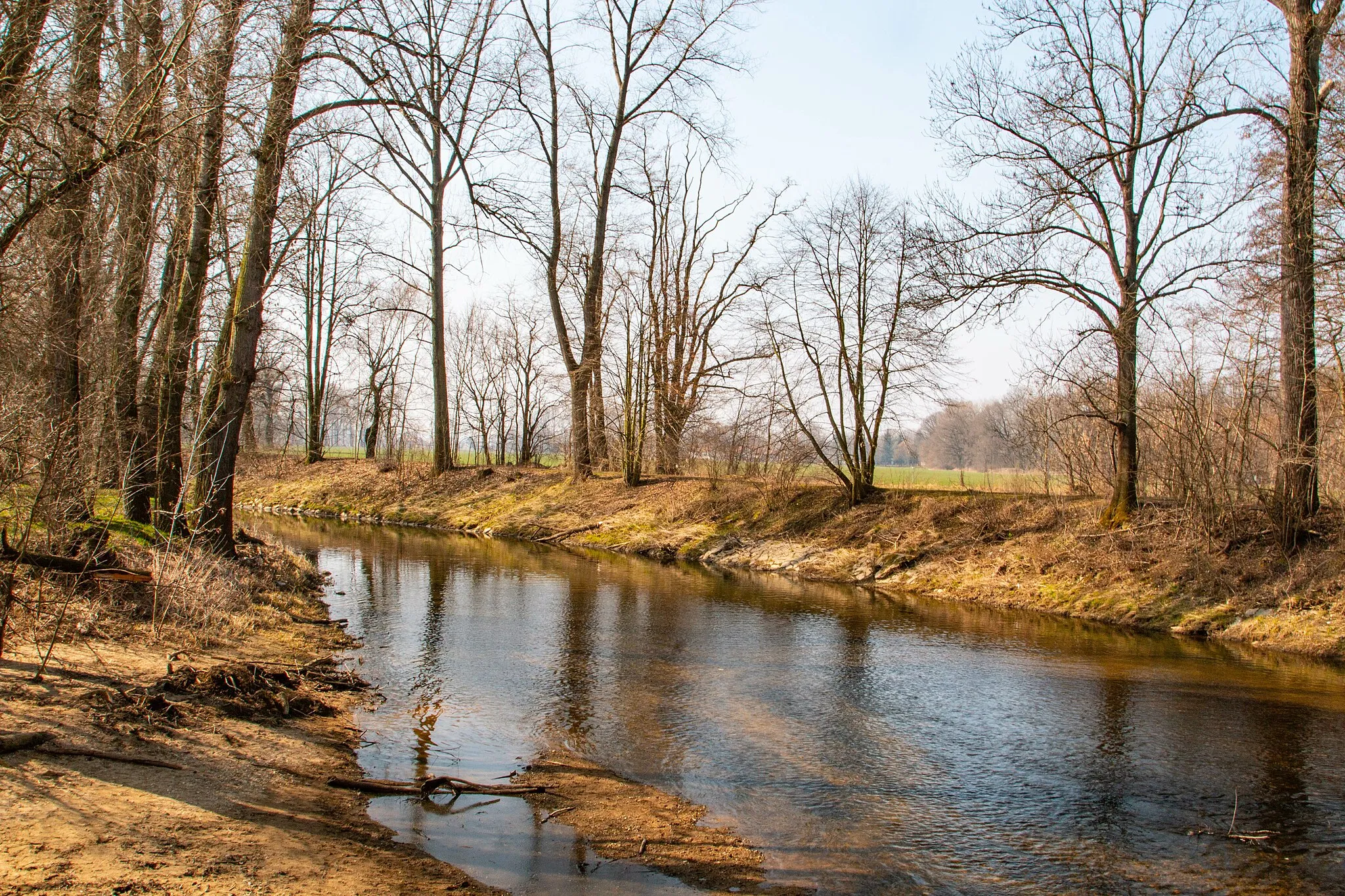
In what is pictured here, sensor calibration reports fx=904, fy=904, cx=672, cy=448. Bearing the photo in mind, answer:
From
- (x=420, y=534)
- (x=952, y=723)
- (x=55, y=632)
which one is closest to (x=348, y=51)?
(x=55, y=632)

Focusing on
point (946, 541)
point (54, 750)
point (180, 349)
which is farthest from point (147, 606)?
point (946, 541)

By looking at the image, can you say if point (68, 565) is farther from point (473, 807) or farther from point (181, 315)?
point (181, 315)

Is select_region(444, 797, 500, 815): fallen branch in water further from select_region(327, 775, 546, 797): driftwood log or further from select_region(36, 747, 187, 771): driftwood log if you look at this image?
select_region(36, 747, 187, 771): driftwood log

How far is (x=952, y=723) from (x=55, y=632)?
7.56m

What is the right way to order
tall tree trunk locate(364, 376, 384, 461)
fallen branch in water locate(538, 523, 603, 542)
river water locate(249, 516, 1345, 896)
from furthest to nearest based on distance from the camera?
tall tree trunk locate(364, 376, 384, 461) → fallen branch in water locate(538, 523, 603, 542) → river water locate(249, 516, 1345, 896)

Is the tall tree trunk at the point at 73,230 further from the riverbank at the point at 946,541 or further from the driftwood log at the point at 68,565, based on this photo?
the riverbank at the point at 946,541

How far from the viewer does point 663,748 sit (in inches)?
298

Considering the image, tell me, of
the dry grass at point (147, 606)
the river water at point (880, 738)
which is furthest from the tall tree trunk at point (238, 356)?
the river water at point (880, 738)

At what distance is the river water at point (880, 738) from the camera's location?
18.3ft

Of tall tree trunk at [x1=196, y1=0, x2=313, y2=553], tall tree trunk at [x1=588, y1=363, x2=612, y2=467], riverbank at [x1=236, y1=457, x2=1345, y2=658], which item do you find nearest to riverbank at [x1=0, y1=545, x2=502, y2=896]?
tall tree trunk at [x1=196, y1=0, x2=313, y2=553]

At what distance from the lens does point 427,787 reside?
20.0ft

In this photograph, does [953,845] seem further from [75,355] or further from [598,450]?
[598,450]

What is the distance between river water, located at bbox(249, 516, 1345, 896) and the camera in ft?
18.3

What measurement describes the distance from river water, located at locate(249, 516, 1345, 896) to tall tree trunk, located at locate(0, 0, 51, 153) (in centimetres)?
483
